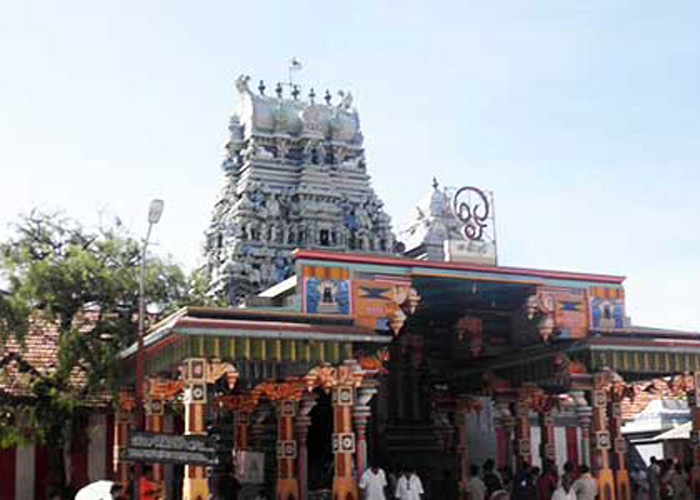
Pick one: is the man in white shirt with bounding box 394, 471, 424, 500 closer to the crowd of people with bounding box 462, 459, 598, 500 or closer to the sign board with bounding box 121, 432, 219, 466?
the crowd of people with bounding box 462, 459, 598, 500

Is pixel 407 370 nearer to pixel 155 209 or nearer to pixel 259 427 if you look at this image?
pixel 259 427

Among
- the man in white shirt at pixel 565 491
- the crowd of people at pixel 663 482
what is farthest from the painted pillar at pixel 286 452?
the crowd of people at pixel 663 482

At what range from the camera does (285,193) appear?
4069 centimetres

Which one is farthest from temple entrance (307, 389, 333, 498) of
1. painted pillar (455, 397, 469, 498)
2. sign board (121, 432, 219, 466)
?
sign board (121, 432, 219, 466)

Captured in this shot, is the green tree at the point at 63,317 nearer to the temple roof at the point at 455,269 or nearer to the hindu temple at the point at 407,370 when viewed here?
the hindu temple at the point at 407,370

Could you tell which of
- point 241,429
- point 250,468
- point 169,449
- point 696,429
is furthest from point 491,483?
point 169,449

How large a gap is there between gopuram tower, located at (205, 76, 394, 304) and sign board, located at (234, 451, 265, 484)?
47.9 ft

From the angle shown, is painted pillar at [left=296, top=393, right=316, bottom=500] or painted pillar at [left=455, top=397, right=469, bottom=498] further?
painted pillar at [left=455, top=397, right=469, bottom=498]

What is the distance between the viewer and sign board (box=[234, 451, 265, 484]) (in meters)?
23.5

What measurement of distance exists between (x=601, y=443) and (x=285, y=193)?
22.9m

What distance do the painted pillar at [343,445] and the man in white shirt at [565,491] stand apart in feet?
11.0

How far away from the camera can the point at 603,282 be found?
20938 mm

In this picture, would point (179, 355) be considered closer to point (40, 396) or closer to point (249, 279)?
point (40, 396)

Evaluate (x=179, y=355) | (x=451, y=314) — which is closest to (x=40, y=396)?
(x=179, y=355)
